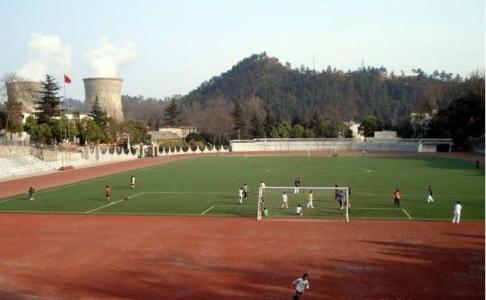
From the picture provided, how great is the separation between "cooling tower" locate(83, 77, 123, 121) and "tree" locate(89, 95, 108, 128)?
169 inches

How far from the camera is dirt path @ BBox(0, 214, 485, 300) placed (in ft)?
51.8

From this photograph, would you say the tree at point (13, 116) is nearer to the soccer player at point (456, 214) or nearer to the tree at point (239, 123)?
the soccer player at point (456, 214)

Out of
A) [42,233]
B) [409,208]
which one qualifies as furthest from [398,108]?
[42,233]

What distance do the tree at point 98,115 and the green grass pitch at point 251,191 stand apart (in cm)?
2959

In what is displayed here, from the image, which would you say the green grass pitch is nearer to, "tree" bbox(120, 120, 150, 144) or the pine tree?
the pine tree

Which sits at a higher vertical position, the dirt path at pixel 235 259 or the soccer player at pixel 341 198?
the soccer player at pixel 341 198

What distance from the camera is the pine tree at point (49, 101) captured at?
7370 cm

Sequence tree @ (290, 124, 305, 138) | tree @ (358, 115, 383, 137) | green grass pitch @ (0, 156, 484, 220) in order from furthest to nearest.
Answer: tree @ (358, 115, 383, 137)
tree @ (290, 124, 305, 138)
green grass pitch @ (0, 156, 484, 220)

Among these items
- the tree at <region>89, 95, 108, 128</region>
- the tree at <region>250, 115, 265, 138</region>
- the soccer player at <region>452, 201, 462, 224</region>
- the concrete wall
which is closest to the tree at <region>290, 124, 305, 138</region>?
the concrete wall

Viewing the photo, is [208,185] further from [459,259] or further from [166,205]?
[459,259]

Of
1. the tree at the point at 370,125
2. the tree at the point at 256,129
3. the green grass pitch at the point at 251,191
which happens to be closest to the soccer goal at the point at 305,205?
the green grass pitch at the point at 251,191

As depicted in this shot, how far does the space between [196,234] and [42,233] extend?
24.5ft

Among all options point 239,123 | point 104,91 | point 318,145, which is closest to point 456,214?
point 104,91

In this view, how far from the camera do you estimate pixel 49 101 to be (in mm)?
75375
